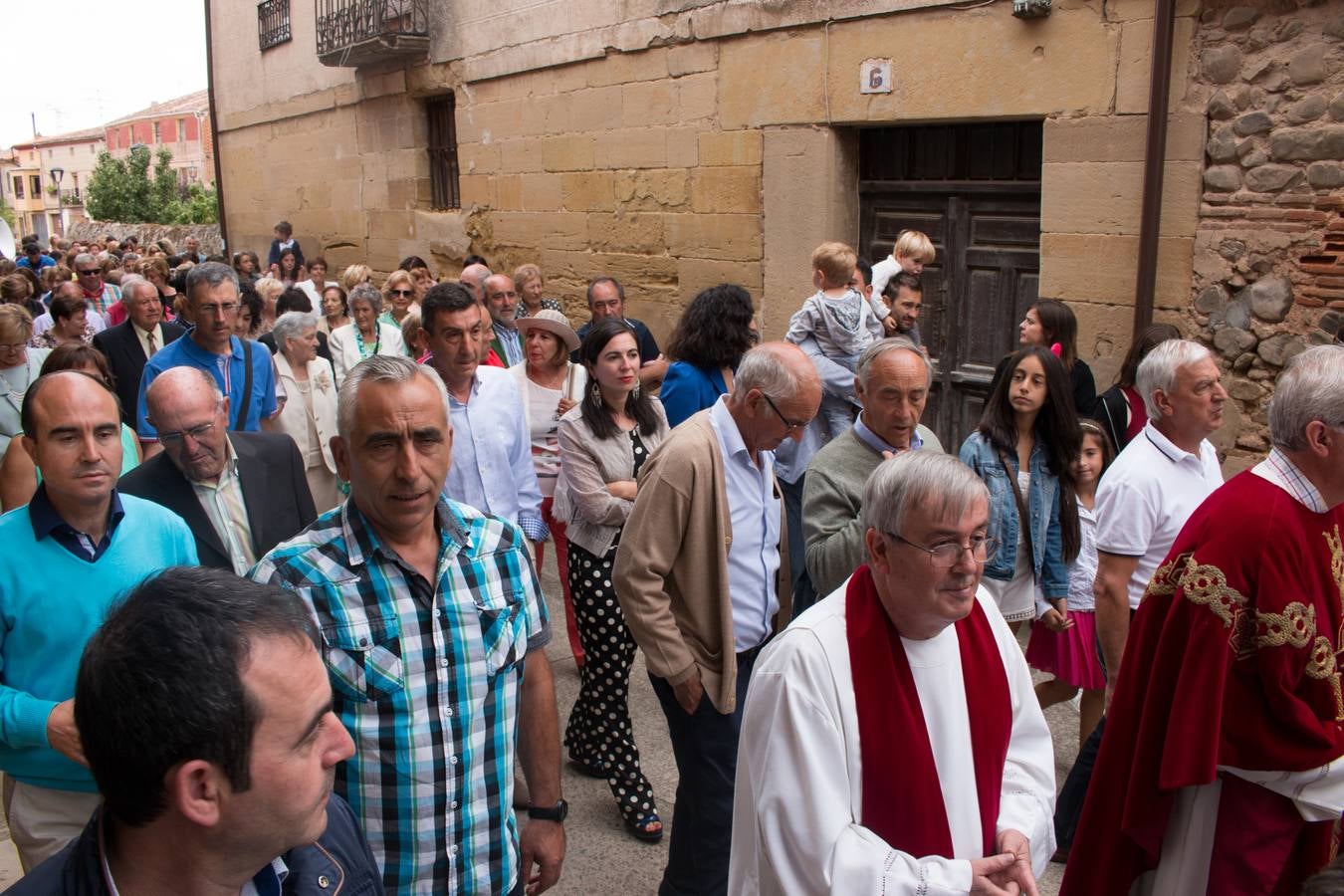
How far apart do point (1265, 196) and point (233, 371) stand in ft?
18.9

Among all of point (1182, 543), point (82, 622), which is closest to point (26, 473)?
point (82, 622)

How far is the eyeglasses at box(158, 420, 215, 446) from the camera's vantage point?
3.45 metres

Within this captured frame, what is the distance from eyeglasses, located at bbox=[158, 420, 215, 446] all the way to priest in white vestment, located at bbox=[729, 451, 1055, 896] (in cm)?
202

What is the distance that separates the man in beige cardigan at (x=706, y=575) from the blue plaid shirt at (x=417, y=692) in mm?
889

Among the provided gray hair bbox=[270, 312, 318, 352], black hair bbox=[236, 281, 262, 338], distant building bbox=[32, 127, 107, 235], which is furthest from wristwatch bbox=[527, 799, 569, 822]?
distant building bbox=[32, 127, 107, 235]

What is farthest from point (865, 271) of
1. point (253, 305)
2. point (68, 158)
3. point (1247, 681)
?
point (68, 158)

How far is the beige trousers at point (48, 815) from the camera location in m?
2.79

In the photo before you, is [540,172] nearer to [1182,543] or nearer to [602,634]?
[602,634]

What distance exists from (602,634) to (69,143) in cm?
9393

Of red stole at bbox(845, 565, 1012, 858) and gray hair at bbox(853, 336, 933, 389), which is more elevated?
gray hair at bbox(853, 336, 933, 389)

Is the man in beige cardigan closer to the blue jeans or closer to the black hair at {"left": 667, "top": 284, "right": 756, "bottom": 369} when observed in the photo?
the blue jeans

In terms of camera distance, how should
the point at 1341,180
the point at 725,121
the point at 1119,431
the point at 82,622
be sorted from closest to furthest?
the point at 82,622, the point at 1119,431, the point at 1341,180, the point at 725,121

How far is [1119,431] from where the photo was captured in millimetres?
5305

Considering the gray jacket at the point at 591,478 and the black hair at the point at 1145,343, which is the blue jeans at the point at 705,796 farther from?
the black hair at the point at 1145,343
